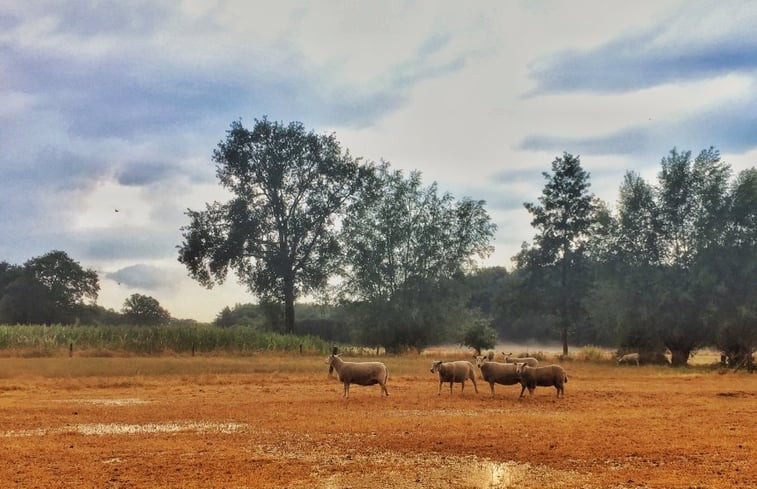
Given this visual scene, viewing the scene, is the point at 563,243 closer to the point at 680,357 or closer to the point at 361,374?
the point at 680,357

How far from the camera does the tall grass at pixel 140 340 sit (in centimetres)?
4238

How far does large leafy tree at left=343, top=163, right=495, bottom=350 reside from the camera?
5469 cm

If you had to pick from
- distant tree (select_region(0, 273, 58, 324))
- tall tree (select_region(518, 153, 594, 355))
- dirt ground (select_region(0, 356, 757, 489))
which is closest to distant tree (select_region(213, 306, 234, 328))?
distant tree (select_region(0, 273, 58, 324))

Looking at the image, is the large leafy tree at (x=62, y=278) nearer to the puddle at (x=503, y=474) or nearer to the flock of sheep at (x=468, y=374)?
the flock of sheep at (x=468, y=374)

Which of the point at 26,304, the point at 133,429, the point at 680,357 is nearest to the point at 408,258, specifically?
the point at 680,357

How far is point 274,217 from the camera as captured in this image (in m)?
59.4

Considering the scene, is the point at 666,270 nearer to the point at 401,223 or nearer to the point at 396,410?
the point at 401,223

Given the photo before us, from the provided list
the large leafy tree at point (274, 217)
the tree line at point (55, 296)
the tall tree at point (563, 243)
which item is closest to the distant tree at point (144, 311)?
the tree line at point (55, 296)

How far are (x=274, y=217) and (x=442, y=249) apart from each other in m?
15.7

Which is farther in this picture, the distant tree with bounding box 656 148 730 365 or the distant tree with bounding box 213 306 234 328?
the distant tree with bounding box 213 306 234 328

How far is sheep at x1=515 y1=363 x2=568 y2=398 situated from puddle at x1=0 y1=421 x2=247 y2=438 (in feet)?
35.7

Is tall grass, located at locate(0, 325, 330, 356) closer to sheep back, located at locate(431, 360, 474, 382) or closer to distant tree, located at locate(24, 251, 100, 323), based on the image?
sheep back, located at locate(431, 360, 474, 382)

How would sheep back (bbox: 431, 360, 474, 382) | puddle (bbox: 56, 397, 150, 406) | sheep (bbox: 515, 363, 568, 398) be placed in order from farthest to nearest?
sheep back (bbox: 431, 360, 474, 382)
sheep (bbox: 515, 363, 568, 398)
puddle (bbox: 56, 397, 150, 406)

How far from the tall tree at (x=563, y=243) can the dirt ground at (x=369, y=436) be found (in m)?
27.2
